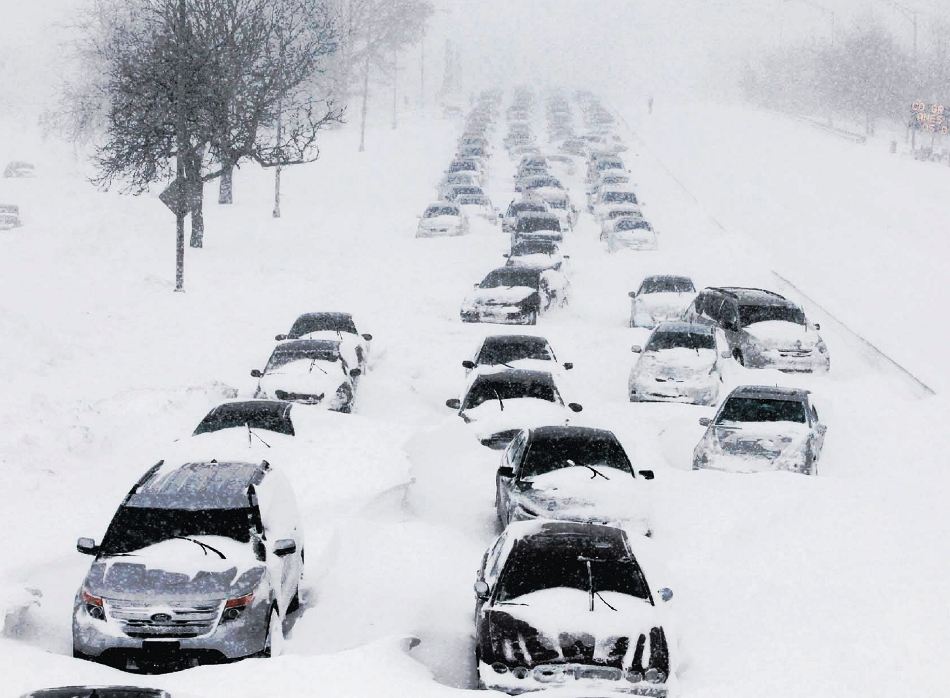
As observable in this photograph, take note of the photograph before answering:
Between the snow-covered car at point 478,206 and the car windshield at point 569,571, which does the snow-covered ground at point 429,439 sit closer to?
the car windshield at point 569,571

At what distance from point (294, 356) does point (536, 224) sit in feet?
59.7

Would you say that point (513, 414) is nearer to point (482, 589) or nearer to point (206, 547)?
point (482, 589)

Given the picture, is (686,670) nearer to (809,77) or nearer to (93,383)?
(93,383)

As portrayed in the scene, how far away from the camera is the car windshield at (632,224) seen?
37.1m

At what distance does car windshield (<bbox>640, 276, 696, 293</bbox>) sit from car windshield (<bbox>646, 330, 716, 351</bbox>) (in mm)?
6564

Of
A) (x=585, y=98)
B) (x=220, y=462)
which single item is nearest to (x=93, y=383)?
(x=220, y=462)

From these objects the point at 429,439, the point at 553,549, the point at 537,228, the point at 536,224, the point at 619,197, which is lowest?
the point at 429,439

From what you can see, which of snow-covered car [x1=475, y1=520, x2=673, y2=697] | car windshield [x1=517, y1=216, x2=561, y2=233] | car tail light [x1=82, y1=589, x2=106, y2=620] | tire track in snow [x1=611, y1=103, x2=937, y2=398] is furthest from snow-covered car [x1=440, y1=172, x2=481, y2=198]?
car tail light [x1=82, y1=589, x2=106, y2=620]

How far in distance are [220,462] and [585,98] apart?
98.2 metres

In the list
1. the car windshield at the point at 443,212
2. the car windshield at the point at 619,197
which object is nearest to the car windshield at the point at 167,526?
the car windshield at the point at 443,212

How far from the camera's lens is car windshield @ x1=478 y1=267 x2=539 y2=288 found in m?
26.2

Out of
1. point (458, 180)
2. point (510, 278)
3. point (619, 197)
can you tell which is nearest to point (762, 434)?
point (510, 278)

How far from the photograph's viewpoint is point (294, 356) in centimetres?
1916

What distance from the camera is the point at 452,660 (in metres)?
9.84
